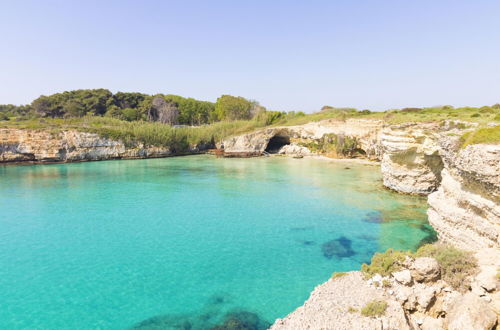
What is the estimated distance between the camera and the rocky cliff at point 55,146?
4447 cm

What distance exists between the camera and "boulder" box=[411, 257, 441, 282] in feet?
24.8

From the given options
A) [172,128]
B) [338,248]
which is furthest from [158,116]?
[338,248]

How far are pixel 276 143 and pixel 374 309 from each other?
56609mm

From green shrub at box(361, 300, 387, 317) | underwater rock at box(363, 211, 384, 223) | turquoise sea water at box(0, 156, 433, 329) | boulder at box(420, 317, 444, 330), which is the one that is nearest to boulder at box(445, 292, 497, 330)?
boulder at box(420, 317, 444, 330)

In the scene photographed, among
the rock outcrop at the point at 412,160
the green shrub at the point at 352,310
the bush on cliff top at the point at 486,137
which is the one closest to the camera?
the green shrub at the point at 352,310

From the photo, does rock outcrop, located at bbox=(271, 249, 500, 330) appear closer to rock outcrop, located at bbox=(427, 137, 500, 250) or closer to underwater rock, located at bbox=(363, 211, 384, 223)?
rock outcrop, located at bbox=(427, 137, 500, 250)

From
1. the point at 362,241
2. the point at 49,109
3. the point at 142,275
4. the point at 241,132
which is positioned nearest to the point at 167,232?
the point at 142,275

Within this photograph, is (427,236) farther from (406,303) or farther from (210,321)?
(210,321)

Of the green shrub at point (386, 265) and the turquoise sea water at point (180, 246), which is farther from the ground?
the green shrub at point (386, 265)

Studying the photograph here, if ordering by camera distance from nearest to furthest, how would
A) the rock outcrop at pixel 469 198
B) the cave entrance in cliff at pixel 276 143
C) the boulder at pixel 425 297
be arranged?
1. the boulder at pixel 425 297
2. the rock outcrop at pixel 469 198
3. the cave entrance in cliff at pixel 276 143

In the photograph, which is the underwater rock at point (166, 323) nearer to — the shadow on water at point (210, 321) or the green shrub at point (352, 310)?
the shadow on water at point (210, 321)

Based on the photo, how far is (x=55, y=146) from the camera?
4616cm

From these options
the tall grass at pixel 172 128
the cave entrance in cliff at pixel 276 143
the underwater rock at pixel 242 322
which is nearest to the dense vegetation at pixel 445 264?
the underwater rock at pixel 242 322

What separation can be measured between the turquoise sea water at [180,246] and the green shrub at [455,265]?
3752 millimetres
